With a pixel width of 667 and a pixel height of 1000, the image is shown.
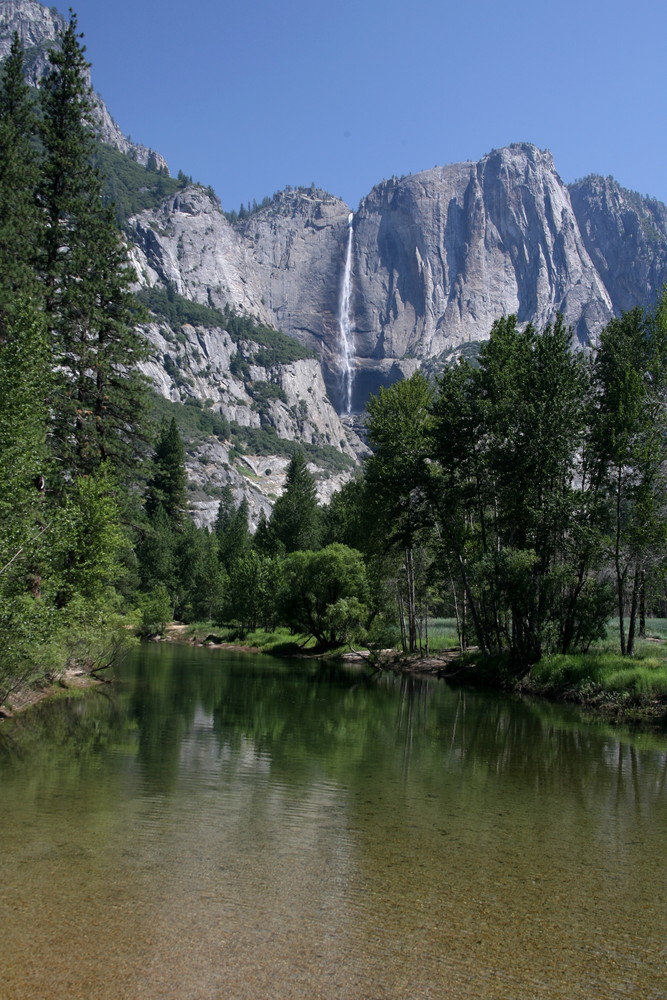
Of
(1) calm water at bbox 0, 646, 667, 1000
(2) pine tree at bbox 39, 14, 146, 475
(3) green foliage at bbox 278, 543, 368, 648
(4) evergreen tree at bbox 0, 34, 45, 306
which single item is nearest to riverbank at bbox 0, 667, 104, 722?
(1) calm water at bbox 0, 646, 667, 1000

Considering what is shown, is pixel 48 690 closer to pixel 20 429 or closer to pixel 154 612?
pixel 20 429

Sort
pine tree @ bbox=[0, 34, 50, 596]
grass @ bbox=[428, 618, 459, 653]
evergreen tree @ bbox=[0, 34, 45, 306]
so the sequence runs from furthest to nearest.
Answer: grass @ bbox=[428, 618, 459, 653] → evergreen tree @ bbox=[0, 34, 45, 306] → pine tree @ bbox=[0, 34, 50, 596]

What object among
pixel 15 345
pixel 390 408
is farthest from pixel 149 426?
pixel 390 408

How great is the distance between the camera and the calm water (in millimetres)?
6555

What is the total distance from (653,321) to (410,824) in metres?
27.0

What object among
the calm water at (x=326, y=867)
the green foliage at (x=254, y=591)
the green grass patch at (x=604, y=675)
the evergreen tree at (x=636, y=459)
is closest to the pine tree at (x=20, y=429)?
the calm water at (x=326, y=867)

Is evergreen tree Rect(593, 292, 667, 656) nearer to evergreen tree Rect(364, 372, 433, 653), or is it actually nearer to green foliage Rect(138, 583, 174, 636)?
evergreen tree Rect(364, 372, 433, 653)

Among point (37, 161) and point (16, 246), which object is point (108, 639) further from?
point (37, 161)

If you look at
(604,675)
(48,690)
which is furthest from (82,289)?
(604,675)

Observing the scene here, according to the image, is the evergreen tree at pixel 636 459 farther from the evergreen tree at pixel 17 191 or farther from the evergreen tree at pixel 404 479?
the evergreen tree at pixel 17 191

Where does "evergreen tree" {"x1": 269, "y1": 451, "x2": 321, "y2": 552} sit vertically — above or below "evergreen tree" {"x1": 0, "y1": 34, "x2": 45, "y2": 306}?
below

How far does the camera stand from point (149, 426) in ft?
107

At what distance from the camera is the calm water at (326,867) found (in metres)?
6.55

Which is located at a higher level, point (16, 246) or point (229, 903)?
point (16, 246)
